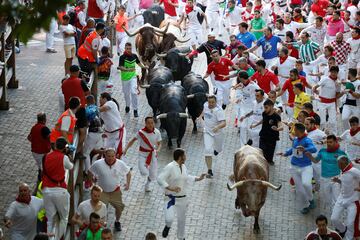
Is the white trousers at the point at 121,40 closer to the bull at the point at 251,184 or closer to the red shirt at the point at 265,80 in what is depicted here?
the red shirt at the point at 265,80

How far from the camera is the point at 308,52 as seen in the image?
86.3 ft

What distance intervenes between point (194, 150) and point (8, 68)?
603 centimetres

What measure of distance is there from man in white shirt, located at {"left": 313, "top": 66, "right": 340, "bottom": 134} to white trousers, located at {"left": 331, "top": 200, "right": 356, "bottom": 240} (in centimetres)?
506

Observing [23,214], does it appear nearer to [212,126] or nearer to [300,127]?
[300,127]

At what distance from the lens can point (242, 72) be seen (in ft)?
73.6

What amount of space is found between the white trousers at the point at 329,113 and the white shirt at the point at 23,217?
8.57m

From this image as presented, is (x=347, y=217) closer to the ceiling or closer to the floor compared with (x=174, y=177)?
closer to the floor

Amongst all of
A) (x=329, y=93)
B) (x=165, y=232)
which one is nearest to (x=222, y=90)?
(x=329, y=93)

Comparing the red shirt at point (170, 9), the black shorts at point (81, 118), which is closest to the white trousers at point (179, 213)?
the black shorts at point (81, 118)

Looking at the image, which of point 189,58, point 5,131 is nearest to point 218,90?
point 189,58

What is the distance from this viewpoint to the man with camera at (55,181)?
16.2 m

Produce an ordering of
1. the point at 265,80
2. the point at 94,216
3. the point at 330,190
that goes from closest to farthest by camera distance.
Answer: the point at 94,216 < the point at 330,190 < the point at 265,80

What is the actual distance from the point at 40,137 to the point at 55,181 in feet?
9.73

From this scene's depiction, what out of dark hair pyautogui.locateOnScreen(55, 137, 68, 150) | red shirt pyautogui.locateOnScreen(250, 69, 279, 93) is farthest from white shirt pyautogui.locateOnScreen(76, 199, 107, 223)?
red shirt pyautogui.locateOnScreen(250, 69, 279, 93)
